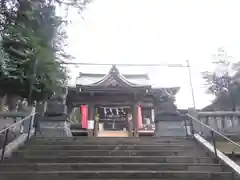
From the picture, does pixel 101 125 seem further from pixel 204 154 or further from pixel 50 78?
pixel 204 154

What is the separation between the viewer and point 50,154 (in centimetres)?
682

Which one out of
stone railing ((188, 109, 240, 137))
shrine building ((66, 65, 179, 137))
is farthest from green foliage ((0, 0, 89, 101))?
shrine building ((66, 65, 179, 137))

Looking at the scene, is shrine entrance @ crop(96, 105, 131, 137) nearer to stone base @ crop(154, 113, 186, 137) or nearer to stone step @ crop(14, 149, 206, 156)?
stone base @ crop(154, 113, 186, 137)

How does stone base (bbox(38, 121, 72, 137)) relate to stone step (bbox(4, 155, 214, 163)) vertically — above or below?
above

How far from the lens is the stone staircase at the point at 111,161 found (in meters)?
5.49

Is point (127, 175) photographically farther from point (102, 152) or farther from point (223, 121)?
point (223, 121)

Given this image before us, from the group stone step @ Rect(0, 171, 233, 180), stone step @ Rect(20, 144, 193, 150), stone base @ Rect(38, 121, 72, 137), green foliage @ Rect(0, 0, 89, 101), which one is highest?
green foliage @ Rect(0, 0, 89, 101)

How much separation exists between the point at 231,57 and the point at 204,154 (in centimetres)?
978

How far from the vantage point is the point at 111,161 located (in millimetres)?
6395

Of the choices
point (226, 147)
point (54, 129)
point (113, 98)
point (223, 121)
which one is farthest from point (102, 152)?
point (113, 98)

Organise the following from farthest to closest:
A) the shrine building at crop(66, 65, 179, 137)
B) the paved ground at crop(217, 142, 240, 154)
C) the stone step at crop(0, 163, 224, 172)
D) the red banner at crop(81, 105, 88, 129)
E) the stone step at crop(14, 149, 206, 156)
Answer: the red banner at crop(81, 105, 88, 129), the shrine building at crop(66, 65, 179, 137), the paved ground at crop(217, 142, 240, 154), the stone step at crop(14, 149, 206, 156), the stone step at crop(0, 163, 224, 172)

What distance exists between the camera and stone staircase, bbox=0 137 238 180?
216 inches

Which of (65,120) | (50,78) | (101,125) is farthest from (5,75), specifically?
(101,125)

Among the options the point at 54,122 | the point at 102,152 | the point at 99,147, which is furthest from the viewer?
the point at 54,122
